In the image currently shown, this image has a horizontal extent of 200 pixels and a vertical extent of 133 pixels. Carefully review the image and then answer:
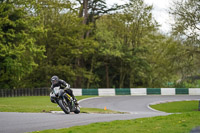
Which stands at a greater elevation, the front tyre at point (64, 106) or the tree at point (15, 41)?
the tree at point (15, 41)

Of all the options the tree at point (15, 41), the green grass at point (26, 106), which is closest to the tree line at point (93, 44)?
the tree at point (15, 41)

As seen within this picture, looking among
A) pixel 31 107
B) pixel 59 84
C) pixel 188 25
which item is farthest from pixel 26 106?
pixel 188 25

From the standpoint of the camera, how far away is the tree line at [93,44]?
30.3m

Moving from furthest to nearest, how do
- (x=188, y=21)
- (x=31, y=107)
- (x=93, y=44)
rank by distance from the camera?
1. (x=93, y=44)
2. (x=188, y=21)
3. (x=31, y=107)

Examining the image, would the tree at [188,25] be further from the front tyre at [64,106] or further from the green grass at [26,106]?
the front tyre at [64,106]

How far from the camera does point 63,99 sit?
542 inches

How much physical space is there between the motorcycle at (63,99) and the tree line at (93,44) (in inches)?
665

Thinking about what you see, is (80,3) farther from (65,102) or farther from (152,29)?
(65,102)

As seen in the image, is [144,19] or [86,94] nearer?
[86,94]

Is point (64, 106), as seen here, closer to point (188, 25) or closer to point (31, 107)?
point (31, 107)

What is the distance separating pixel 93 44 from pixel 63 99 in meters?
27.0

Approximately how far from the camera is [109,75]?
163 ft

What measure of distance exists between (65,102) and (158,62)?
35757 millimetres

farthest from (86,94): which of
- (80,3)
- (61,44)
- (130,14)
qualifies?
(130,14)
